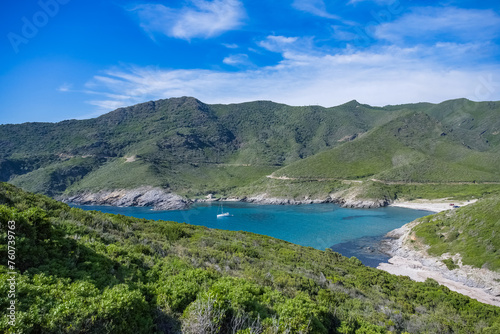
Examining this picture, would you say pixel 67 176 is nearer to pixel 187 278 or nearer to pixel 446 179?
pixel 187 278

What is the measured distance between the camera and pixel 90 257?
27.2 feet

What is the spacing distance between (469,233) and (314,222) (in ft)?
124

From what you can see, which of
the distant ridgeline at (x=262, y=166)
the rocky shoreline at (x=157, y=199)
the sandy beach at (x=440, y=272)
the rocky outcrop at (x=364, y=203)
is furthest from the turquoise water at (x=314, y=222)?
the distant ridgeline at (x=262, y=166)

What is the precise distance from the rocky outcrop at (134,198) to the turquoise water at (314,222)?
6.03 m

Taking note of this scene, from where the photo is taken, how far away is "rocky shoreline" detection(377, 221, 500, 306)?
91.2 ft

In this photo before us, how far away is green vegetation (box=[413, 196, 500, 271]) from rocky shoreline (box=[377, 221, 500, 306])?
1.18 meters

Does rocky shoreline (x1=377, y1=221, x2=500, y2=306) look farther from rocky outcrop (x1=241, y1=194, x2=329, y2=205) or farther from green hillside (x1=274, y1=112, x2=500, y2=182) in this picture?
green hillside (x1=274, y1=112, x2=500, y2=182)

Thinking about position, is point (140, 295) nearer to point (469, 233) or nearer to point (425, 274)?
point (425, 274)

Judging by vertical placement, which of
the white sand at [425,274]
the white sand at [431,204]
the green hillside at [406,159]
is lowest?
the white sand at [431,204]

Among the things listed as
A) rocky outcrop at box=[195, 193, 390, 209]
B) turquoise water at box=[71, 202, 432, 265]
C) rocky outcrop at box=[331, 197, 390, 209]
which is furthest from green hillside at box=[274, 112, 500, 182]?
turquoise water at box=[71, 202, 432, 265]

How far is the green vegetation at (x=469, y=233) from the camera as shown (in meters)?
32.0

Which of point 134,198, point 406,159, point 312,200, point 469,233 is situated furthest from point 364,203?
point 134,198

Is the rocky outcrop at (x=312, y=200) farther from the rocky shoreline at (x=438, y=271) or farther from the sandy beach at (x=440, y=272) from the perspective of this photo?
the rocky shoreline at (x=438, y=271)

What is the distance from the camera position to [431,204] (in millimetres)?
84438
